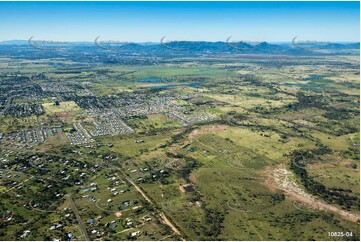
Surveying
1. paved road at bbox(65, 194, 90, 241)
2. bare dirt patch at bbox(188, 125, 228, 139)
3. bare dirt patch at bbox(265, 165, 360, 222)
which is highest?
bare dirt patch at bbox(188, 125, 228, 139)

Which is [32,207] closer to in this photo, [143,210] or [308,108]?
[143,210]

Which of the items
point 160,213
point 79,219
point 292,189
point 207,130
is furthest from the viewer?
point 207,130

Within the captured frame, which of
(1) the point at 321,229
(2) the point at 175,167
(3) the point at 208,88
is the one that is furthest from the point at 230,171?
(3) the point at 208,88

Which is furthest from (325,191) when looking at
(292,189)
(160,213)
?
(160,213)

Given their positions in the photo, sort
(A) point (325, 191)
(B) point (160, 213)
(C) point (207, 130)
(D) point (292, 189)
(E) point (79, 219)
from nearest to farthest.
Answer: (E) point (79, 219) < (B) point (160, 213) < (A) point (325, 191) < (D) point (292, 189) < (C) point (207, 130)

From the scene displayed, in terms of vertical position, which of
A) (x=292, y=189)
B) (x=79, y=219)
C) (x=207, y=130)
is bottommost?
(x=79, y=219)

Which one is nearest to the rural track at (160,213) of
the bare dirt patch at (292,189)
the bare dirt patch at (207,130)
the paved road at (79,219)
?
the paved road at (79,219)

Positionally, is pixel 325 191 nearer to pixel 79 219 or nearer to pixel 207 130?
pixel 207 130

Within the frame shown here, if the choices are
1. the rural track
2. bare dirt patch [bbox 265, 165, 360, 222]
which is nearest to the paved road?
the rural track

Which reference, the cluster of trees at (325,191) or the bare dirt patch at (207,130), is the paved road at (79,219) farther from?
the cluster of trees at (325,191)

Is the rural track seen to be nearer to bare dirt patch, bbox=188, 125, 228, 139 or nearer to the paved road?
the paved road

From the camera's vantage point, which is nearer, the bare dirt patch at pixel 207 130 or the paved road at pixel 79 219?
the paved road at pixel 79 219

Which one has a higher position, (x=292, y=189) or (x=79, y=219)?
(x=292, y=189)
